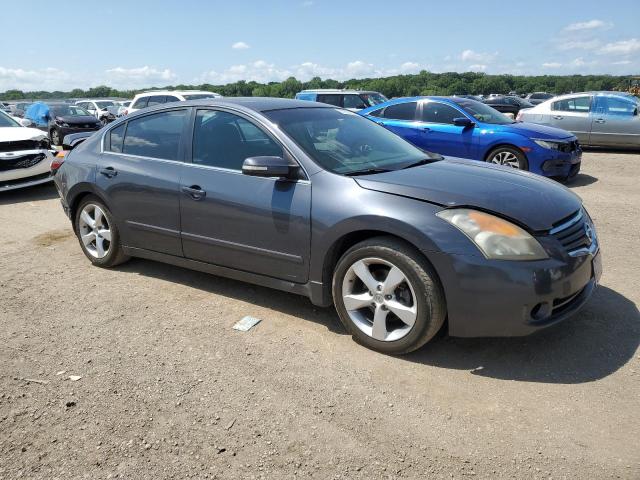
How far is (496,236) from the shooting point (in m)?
3.11

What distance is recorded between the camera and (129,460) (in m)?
2.54

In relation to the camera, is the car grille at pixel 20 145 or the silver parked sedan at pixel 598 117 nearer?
the car grille at pixel 20 145

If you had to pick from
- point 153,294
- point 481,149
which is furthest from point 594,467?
point 481,149

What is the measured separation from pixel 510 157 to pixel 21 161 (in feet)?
27.2

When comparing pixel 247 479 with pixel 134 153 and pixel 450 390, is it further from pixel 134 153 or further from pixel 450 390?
pixel 134 153

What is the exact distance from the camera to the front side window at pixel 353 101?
637 inches

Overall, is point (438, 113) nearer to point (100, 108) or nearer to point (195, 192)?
point (195, 192)

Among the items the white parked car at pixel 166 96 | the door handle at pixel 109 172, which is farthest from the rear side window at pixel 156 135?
the white parked car at pixel 166 96

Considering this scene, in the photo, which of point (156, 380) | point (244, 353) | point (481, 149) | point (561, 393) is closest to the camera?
point (561, 393)

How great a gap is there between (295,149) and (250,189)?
1.46ft

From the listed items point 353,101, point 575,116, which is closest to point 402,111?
point 575,116

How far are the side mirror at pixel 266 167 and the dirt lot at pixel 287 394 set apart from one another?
1.12 metres

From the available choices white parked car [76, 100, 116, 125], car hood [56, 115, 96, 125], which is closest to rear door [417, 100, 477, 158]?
car hood [56, 115, 96, 125]

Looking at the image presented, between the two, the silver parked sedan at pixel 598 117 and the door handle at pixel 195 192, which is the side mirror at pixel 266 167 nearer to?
the door handle at pixel 195 192
